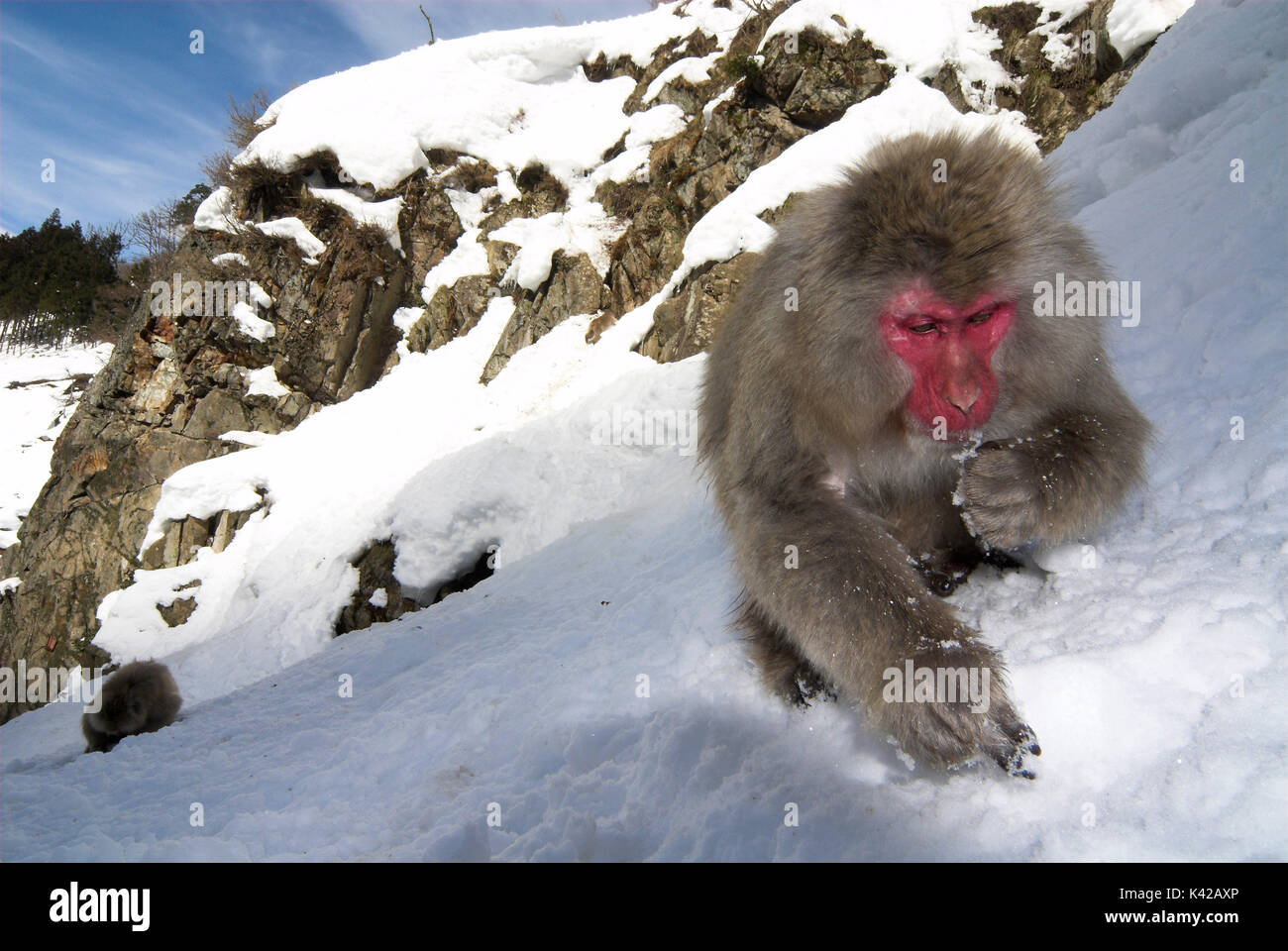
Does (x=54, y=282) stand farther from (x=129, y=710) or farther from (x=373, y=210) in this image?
(x=129, y=710)

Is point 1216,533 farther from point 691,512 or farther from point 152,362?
point 152,362

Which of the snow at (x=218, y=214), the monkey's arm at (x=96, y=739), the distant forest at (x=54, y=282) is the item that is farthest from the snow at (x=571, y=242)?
the distant forest at (x=54, y=282)

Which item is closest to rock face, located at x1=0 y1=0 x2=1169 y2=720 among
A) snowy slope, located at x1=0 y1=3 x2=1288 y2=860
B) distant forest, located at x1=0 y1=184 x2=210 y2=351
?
snowy slope, located at x1=0 y1=3 x2=1288 y2=860

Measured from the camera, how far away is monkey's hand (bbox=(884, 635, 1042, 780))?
1.38 metres

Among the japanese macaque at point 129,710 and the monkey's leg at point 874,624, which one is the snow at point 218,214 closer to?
the japanese macaque at point 129,710

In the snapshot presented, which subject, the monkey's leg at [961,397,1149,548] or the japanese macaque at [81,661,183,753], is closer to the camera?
the monkey's leg at [961,397,1149,548]

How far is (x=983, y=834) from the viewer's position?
4.25 feet

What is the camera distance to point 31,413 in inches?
847

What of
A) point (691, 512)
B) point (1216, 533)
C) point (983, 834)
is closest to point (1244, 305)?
point (1216, 533)

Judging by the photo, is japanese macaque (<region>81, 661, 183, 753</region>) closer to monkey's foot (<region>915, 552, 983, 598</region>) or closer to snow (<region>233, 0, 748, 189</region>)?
monkey's foot (<region>915, 552, 983, 598</region>)

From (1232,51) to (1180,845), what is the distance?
443 centimetres

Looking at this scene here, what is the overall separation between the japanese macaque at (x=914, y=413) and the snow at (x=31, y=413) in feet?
62.0

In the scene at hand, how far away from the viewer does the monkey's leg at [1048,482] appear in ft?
5.55
